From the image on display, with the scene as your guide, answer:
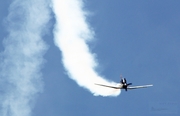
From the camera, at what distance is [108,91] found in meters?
150

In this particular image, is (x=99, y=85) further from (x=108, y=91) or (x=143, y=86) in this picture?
(x=143, y=86)

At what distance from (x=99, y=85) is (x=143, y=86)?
56.7 ft

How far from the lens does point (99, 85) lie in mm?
144125

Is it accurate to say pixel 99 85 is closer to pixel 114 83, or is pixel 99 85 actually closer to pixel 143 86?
pixel 114 83

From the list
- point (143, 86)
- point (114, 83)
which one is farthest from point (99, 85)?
point (143, 86)

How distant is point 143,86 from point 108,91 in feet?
44.0

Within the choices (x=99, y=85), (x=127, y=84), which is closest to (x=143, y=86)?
(x=127, y=84)

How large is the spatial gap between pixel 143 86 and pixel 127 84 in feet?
22.2

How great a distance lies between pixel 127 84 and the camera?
479ft

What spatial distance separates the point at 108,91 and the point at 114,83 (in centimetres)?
490

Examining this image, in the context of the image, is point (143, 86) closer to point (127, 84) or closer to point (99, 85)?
point (127, 84)

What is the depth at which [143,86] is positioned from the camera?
14850 cm
